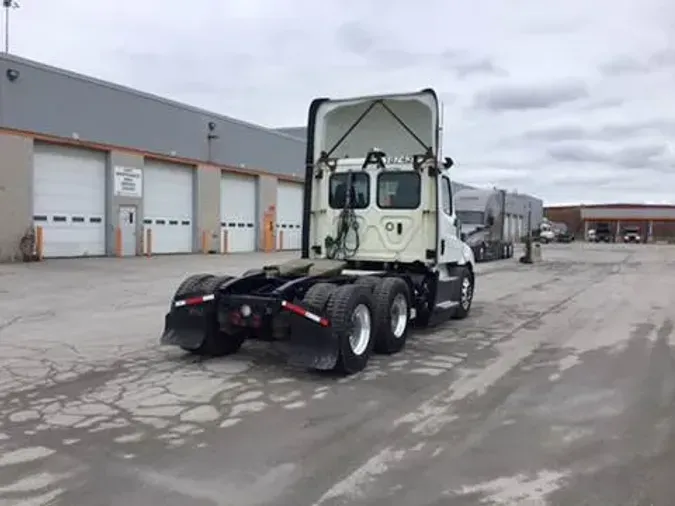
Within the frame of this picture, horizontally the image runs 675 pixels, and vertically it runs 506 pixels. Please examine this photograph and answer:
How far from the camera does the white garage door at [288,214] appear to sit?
39.4 m

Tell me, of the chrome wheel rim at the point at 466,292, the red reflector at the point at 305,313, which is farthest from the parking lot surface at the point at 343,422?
the chrome wheel rim at the point at 466,292

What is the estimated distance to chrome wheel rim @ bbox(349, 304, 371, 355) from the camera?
25.4ft

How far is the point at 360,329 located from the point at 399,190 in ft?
10.2

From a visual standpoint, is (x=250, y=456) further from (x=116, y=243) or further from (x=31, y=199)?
(x=116, y=243)

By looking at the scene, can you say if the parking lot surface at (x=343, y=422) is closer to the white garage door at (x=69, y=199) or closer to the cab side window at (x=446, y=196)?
the cab side window at (x=446, y=196)

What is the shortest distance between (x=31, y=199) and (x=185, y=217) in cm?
898

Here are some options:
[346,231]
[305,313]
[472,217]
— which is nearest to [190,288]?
[305,313]

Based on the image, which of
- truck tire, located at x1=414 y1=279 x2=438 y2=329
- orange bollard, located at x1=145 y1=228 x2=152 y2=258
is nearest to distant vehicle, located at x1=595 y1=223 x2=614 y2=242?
orange bollard, located at x1=145 y1=228 x2=152 y2=258

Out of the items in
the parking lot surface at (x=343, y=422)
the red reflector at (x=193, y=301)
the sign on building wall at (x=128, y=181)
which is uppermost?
the sign on building wall at (x=128, y=181)

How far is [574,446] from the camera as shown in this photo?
5.23m

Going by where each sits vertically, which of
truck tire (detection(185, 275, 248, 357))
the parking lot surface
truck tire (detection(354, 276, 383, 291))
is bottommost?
the parking lot surface

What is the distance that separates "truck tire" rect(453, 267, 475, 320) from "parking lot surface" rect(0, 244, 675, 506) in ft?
2.95

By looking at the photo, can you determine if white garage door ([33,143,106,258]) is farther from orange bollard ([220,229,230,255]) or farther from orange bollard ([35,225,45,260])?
orange bollard ([220,229,230,255])

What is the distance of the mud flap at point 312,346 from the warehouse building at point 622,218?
8469 centimetres
